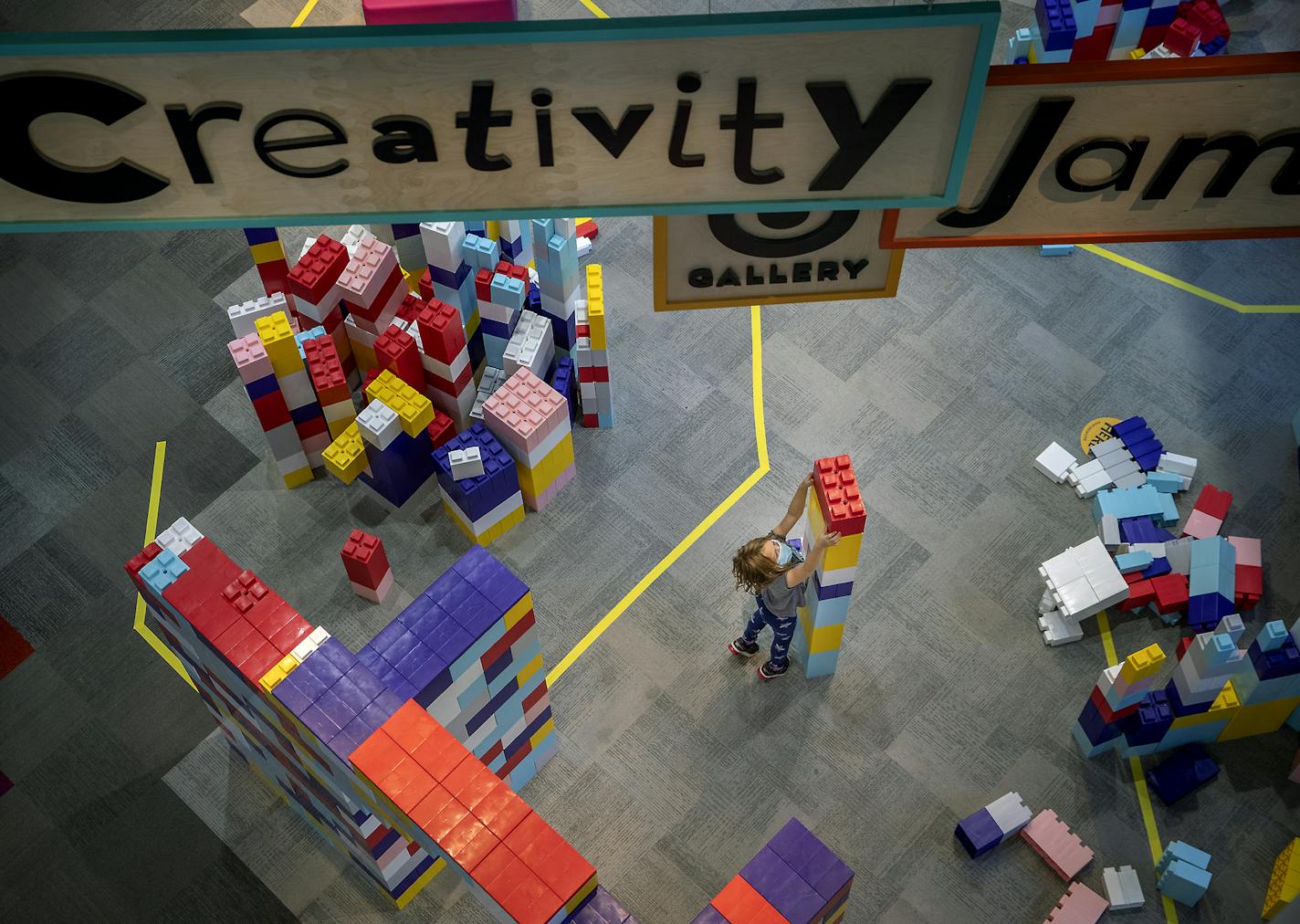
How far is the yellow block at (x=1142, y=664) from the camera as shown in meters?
6.12

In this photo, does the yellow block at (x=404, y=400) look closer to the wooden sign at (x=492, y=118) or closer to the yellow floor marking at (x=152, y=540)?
the yellow floor marking at (x=152, y=540)

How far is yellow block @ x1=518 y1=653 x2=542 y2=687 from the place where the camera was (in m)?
6.27

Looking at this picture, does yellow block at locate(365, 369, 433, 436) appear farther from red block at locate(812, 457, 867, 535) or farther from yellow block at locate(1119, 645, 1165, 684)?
yellow block at locate(1119, 645, 1165, 684)

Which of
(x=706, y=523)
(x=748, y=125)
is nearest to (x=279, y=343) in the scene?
(x=706, y=523)

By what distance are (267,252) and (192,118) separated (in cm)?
485

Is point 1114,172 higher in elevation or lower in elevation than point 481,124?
lower

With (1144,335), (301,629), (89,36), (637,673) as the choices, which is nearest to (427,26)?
(89,36)

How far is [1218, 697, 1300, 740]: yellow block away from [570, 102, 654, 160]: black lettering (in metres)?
5.17

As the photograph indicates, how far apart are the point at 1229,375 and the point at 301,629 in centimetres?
590

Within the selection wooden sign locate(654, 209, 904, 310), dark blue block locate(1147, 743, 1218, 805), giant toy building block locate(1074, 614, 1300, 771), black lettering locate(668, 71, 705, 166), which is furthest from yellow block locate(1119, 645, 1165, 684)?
black lettering locate(668, 71, 705, 166)

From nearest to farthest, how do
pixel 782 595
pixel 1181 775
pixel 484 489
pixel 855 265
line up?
1. pixel 855 265
2. pixel 782 595
3. pixel 1181 775
4. pixel 484 489

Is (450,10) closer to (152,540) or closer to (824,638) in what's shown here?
(152,540)

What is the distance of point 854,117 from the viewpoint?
3014 millimetres

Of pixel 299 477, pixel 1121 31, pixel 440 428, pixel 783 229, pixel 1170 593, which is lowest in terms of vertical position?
pixel 1170 593
